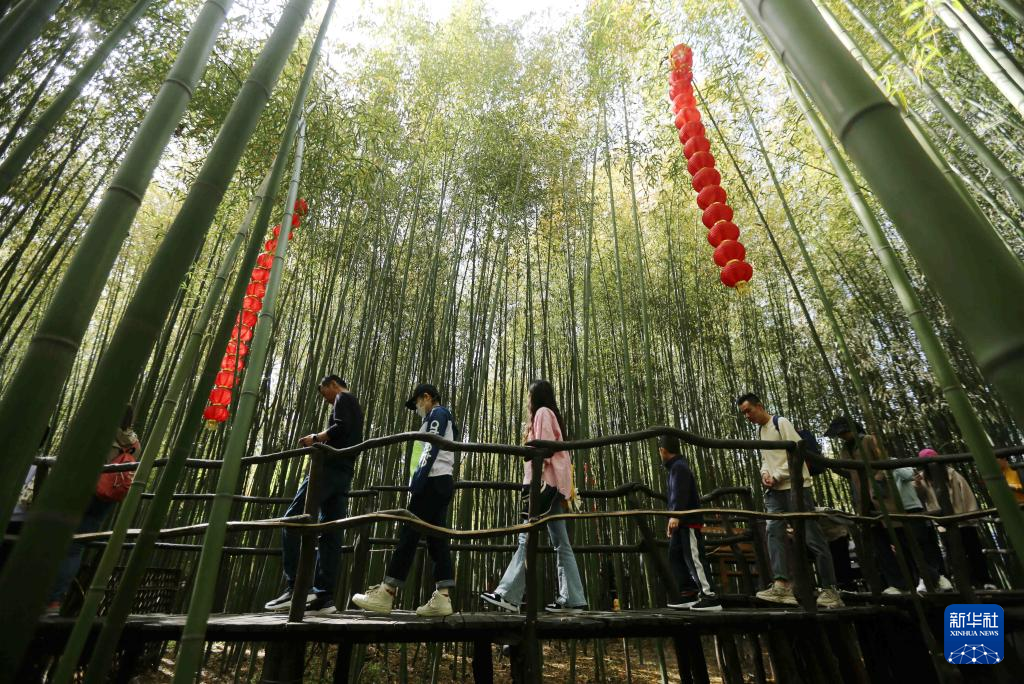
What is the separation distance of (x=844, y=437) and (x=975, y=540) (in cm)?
117

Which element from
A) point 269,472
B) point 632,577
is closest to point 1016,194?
point 632,577

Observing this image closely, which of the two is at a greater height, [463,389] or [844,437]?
[463,389]

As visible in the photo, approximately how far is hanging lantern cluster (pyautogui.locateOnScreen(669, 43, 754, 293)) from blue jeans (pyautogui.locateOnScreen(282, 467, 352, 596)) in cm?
241

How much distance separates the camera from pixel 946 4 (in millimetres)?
2059

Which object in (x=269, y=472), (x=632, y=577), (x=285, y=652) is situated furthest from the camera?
(x=632, y=577)

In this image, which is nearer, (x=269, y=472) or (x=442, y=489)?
(x=442, y=489)

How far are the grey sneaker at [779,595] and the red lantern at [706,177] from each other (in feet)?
7.85

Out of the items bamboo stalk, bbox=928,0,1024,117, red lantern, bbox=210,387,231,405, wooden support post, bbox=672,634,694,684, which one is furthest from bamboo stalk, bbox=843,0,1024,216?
red lantern, bbox=210,387,231,405

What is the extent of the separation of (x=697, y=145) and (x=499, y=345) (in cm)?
233

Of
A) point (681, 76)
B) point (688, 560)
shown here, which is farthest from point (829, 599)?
point (681, 76)

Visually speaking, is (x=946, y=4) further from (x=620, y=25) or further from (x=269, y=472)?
(x=269, y=472)

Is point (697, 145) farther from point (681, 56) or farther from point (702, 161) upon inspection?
point (681, 56)

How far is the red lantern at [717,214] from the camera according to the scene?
3.21 m

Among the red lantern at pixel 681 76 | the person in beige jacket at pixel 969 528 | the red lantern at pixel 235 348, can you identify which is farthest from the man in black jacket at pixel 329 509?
the person in beige jacket at pixel 969 528
